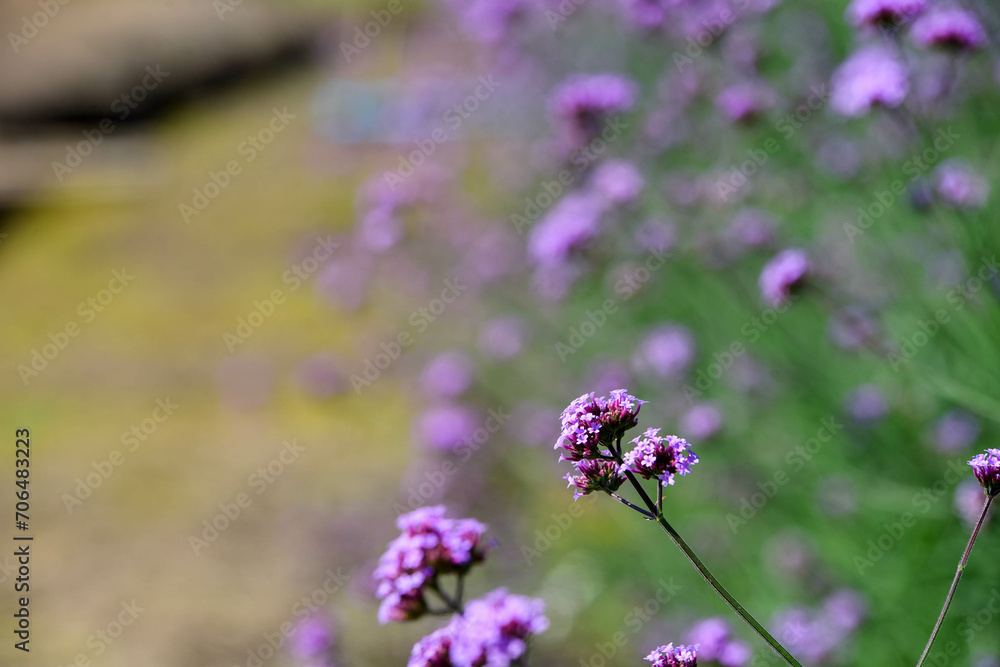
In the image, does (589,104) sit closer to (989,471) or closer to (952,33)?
(952,33)

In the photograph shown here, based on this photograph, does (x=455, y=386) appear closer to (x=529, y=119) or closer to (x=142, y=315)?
(x=529, y=119)

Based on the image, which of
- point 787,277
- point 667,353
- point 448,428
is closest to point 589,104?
point 667,353

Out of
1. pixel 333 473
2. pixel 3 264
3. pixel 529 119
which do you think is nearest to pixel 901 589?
pixel 333 473

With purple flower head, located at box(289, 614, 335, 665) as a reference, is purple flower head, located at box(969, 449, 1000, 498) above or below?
below

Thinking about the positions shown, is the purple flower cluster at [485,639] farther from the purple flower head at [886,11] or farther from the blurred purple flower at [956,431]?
the blurred purple flower at [956,431]

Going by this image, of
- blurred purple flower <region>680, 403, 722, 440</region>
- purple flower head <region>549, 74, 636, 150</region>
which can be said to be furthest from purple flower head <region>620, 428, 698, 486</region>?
purple flower head <region>549, 74, 636, 150</region>

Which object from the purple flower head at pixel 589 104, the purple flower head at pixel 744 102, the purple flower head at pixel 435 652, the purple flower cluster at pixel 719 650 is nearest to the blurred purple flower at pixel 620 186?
the purple flower head at pixel 589 104

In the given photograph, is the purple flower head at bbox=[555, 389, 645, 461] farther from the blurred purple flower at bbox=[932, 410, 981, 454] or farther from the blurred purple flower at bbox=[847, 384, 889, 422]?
the blurred purple flower at bbox=[847, 384, 889, 422]
